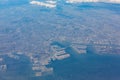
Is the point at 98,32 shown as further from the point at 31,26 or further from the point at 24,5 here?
the point at 24,5

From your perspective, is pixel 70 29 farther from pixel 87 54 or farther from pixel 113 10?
pixel 113 10

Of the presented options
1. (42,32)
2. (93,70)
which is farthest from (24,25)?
(93,70)

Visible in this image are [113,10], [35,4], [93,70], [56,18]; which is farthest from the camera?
[35,4]

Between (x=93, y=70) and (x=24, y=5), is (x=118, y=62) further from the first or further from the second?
(x=24, y=5)

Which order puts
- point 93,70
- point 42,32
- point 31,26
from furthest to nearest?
point 31,26 < point 42,32 < point 93,70

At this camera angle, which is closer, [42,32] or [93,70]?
[93,70]

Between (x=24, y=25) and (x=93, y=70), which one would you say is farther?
(x=24, y=25)

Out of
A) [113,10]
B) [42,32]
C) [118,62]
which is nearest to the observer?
[118,62]

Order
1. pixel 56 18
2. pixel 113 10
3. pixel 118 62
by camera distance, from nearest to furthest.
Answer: pixel 118 62, pixel 56 18, pixel 113 10

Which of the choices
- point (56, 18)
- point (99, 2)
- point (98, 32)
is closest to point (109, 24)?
point (98, 32)
